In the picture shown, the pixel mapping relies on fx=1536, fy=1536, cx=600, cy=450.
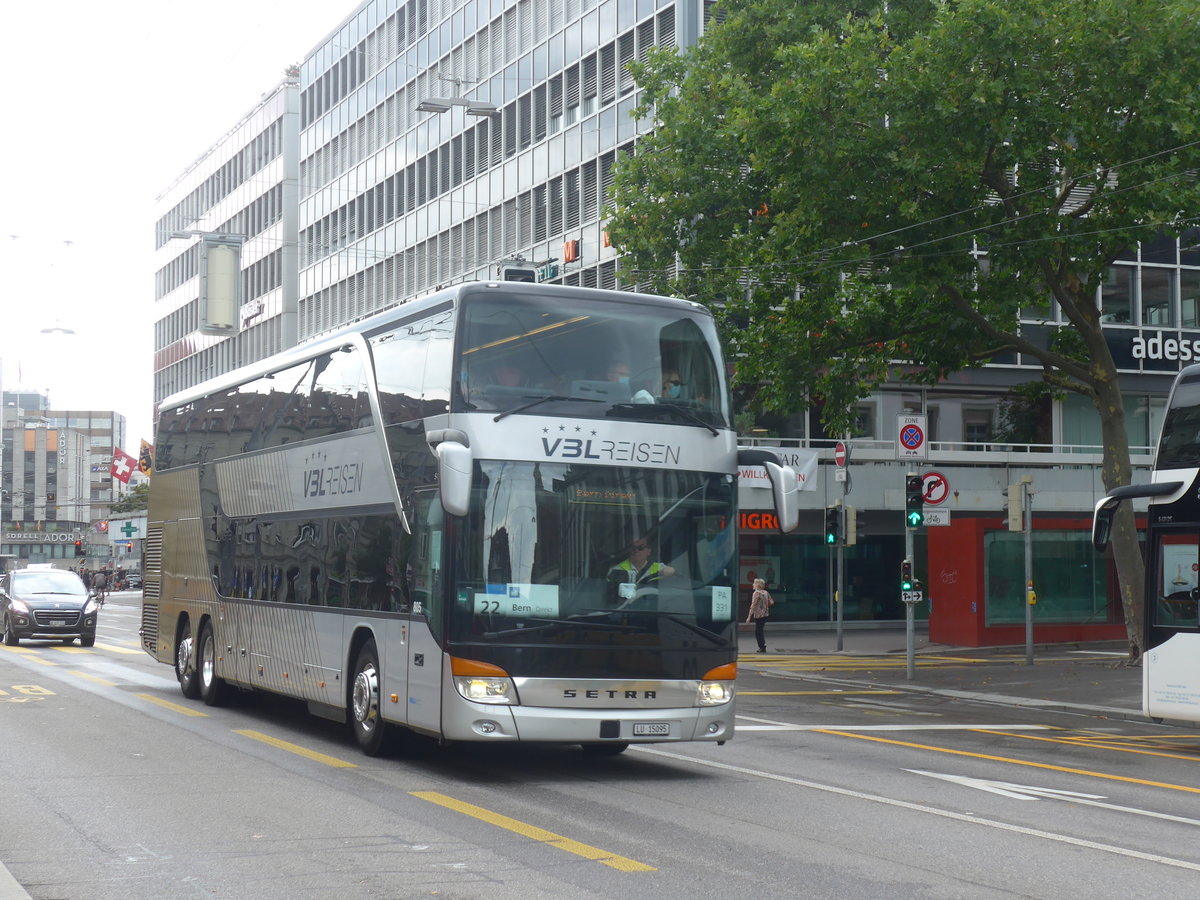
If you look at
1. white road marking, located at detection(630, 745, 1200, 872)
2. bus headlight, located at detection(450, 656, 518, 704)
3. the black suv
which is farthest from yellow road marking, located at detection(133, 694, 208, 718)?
the black suv

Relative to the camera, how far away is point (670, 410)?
1266 cm

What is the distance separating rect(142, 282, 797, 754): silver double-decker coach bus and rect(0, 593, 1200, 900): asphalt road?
67 cm

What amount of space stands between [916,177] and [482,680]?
1409 cm

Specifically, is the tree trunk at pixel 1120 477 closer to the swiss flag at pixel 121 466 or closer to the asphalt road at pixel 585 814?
the asphalt road at pixel 585 814

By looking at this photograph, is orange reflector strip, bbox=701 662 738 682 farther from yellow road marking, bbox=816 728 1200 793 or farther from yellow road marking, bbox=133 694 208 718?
yellow road marking, bbox=133 694 208 718

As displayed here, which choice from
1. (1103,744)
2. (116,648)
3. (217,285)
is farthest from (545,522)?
(217,285)

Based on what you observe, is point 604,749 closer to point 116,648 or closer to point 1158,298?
point 116,648

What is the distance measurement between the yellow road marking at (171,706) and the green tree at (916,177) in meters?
11.8

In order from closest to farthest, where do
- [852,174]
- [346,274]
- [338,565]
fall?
[338,565], [852,174], [346,274]

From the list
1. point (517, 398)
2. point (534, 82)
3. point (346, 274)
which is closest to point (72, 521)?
point (346, 274)

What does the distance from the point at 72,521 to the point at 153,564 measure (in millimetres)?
153401

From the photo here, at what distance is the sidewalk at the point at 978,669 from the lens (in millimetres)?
22766

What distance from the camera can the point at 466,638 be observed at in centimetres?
1186

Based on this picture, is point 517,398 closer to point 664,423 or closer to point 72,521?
point 664,423
